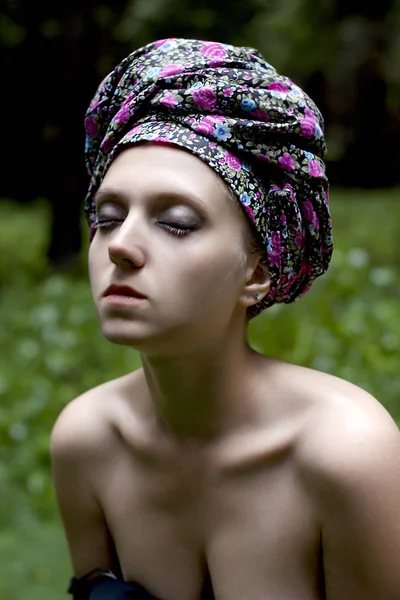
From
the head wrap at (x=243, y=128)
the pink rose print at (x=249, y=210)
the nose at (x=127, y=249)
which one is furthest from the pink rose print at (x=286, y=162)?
the nose at (x=127, y=249)

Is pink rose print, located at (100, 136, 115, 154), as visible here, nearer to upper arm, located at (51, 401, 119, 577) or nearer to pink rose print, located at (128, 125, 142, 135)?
pink rose print, located at (128, 125, 142, 135)

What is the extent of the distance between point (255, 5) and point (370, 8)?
15.5 ft

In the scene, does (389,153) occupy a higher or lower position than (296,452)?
lower

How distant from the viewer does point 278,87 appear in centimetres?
181

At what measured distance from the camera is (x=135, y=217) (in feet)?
5.65

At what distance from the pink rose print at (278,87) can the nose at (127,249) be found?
416mm

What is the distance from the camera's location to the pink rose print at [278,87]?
70.9 inches

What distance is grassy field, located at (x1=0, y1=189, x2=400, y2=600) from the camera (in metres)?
3.38

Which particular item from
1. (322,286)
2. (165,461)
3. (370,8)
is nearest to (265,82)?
(165,461)

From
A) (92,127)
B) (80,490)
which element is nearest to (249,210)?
(92,127)

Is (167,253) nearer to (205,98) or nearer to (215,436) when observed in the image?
(205,98)

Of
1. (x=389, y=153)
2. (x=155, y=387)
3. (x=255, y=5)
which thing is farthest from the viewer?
(x=389, y=153)

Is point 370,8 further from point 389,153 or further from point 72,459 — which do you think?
point 72,459

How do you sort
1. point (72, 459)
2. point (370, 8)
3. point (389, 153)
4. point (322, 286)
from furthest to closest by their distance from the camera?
1. point (389, 153)
2. point (370, 8)
3. point (322, 286)
4. point (72, 459)
